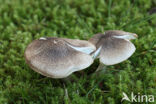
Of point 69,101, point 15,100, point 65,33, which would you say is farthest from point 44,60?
point 65,33

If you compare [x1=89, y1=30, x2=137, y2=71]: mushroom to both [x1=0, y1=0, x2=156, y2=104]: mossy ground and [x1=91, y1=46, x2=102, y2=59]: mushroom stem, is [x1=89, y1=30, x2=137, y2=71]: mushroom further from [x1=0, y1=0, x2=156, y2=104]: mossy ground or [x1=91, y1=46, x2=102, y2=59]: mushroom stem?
[x1=0, y1=0, x2=156, y2=104]: mossy ground

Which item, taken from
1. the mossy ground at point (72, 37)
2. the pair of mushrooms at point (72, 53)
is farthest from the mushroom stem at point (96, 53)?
the mossy ground at point (72, 37)

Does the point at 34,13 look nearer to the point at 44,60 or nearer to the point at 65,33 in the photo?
the point at 65,33

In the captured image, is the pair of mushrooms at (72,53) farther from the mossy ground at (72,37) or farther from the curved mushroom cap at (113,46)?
the mossy ground at (72,37)

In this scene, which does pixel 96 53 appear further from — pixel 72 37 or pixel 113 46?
pixel 72 37

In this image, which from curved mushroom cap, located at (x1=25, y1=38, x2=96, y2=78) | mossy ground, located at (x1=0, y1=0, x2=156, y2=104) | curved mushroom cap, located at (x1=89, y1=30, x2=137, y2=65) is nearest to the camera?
curved mushroom cap, located at (x1=25, y1=38, x2=96, y2=78)

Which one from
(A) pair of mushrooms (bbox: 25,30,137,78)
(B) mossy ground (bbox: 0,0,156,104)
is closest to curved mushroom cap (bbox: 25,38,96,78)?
(A) pair of mushrooms (bbox: 25,30,137,78)
